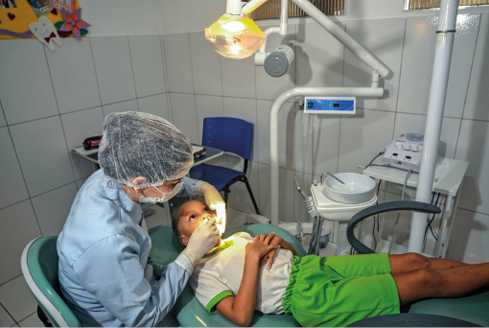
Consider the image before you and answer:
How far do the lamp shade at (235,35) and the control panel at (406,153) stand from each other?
86cm

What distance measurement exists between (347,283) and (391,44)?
1283 mm

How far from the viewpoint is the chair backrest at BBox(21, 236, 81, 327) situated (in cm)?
88

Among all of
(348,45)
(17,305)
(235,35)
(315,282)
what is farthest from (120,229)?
(17,305)

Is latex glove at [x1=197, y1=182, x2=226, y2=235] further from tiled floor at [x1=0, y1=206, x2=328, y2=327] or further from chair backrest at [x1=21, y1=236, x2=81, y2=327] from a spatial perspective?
tiled floor at [x1=0, y1=206, x2=328, y2=327]

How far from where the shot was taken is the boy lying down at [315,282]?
1.03 metres

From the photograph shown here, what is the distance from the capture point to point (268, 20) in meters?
2.07

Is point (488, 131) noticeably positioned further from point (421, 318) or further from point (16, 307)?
point (16, 307)

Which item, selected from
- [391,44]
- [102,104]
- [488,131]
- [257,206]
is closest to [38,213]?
[102,104]

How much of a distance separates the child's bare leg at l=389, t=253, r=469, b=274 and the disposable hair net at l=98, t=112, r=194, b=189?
0.89 meters

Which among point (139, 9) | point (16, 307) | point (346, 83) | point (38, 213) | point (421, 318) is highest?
point (139, 9)

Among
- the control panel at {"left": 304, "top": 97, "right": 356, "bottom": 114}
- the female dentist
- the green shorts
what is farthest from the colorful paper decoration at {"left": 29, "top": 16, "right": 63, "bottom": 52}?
the green shorts

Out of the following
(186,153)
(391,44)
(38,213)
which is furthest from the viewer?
(38,213)

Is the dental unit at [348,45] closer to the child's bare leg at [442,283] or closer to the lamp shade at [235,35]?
the lamp shade at [235,35]

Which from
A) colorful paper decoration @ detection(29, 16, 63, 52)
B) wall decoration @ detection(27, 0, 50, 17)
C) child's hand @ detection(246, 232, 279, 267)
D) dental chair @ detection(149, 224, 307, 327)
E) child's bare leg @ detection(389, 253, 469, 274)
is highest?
wall decoration @ detection(27, 0, 50, 17)
